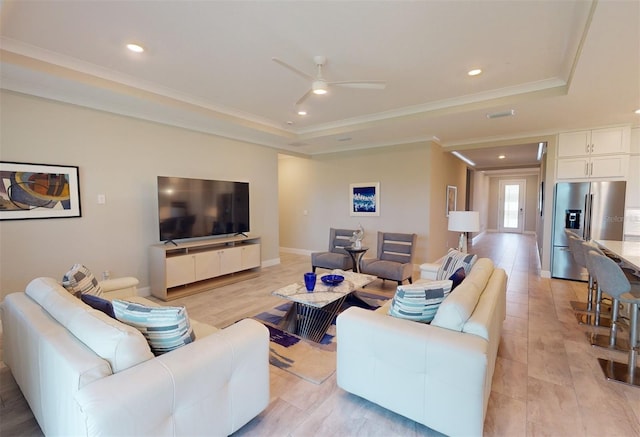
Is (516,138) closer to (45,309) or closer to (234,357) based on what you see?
(234,357)

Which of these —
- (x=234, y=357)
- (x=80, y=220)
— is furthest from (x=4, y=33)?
(x=234, y=357)

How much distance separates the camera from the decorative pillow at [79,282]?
2.18m

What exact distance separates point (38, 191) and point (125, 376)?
323 centimetres

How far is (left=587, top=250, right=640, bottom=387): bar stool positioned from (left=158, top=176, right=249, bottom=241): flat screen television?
466 centimetres

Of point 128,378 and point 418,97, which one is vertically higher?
point 418,97

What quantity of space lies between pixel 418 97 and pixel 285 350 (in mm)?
3525

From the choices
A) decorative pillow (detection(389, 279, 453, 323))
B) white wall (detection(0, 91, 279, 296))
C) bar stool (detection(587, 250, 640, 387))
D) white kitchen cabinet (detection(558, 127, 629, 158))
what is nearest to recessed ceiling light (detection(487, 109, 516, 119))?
white kitchen cabinet (detection(558, 127, 629, 158))

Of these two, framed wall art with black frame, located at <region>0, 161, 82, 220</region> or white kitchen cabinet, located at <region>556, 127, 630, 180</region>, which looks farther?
white kitchen cabinet, located at <region>556, 127, 630, 180</region>

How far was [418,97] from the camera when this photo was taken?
13.1 feet

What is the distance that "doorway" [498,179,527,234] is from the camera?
12059mm

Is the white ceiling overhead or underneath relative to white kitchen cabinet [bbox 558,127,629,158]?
overhead

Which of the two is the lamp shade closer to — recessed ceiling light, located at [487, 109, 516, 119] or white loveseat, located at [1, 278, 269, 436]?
recessed ceiling light, located at [487, 109, 516, 119]

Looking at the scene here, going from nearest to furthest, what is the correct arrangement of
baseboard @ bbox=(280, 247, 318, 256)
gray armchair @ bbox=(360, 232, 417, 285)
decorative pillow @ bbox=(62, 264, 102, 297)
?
decorative pillow @ bbox=(62, 264, 102, 297), gray armchair @ bbox=(360, 232, 417, 285), baseboard @ bbox=(280, 247, 318, 256)

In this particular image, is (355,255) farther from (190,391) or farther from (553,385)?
(190,391)
